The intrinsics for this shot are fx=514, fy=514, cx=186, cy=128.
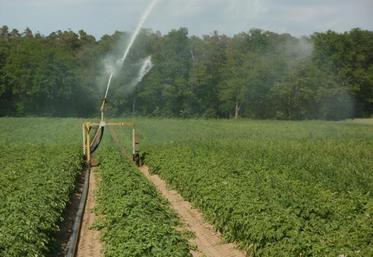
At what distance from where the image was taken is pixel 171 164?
21078mm

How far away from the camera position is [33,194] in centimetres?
1364

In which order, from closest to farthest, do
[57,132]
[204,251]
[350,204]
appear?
1. [204,251]
2. [350,204]
3. [57,132]

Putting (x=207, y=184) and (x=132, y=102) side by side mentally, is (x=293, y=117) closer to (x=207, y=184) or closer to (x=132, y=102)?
(x=132, y=102)

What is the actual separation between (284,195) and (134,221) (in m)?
4.23

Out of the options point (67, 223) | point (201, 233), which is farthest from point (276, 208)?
point (67, 223)

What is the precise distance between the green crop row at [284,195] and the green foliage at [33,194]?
406 cm

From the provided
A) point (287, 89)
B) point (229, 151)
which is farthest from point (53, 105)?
point (229, 151)

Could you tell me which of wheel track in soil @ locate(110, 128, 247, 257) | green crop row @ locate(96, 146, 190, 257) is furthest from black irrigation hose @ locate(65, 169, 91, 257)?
wheel track in soil @ locate(110, 128, 247, 257)

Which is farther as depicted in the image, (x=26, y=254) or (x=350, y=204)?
(x=350, y=204)

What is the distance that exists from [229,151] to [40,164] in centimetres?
937

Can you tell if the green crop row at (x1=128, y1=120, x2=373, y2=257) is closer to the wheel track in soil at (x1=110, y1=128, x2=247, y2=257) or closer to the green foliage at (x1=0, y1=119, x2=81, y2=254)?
the wheel track in soil at (x1=110, y1=128, x2=247, y2=257)

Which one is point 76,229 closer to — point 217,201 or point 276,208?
point 217,201

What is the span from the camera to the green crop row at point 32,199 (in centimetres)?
992

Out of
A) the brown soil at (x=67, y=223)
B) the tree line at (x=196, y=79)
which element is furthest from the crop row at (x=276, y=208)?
the tree line at (x=196, y=79)
